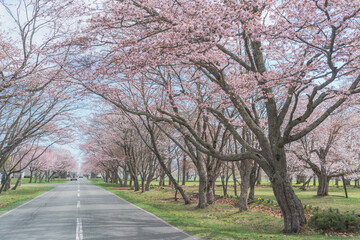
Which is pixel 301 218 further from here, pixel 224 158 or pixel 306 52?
pixel 306 52

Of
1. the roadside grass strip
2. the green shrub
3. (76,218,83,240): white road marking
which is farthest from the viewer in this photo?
the roadside grass strip

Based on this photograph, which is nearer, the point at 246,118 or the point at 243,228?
the point at 246,118

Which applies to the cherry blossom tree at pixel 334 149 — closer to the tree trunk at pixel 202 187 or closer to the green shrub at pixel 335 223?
the tree trunk at pixel 202 187

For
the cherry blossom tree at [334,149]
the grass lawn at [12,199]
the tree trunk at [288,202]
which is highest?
the cherry blossom tree at [334,149]

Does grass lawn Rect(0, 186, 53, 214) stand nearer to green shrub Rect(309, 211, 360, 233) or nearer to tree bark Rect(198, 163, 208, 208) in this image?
tree bark Rect(198, 163, 208, 208)

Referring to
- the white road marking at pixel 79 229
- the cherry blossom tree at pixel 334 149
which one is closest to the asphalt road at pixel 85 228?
the white road marking at pixel 79 229

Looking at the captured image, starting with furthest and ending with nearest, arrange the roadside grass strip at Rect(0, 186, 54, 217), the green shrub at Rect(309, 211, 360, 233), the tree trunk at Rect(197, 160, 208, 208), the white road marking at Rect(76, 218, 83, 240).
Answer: the tree trunk at Rect(197, 160, 208, 208) → the roadside grass strip at Rect(0, 186, 54, 217) → the green shrub at Rect(309, 211, 360, 233) → the white road marking at Rect(76, 218, 83, 240)

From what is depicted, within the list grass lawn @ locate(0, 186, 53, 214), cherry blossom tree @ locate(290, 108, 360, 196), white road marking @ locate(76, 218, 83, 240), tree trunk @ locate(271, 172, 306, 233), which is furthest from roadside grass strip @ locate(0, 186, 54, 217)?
cherry blossom tree @ locate(290, 108, 360, 196)

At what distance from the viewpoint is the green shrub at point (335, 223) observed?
899cm

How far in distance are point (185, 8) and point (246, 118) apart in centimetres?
407

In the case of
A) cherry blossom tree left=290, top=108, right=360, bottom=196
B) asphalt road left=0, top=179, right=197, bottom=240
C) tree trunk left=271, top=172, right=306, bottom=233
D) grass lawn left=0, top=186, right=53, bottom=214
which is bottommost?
grass lawn left=0, top=186, right=53, bottom=214

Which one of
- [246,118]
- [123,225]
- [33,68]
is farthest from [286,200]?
[33,68]

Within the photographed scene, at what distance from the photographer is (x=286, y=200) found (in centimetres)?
872

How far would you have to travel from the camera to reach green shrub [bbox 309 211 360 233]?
8.99m
